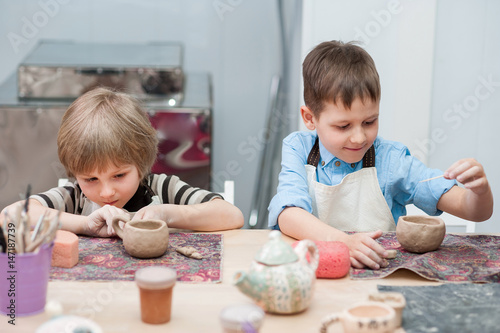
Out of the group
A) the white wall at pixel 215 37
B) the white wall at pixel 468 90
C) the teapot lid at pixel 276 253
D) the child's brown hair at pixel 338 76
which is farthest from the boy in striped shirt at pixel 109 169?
the white wall at pixel 215 37

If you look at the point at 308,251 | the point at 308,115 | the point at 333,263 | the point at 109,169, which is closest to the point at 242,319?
the point at 308,251

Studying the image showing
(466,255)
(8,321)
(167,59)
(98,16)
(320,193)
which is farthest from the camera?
(98,16)

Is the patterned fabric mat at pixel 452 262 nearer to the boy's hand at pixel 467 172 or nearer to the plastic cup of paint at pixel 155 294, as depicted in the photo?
the boy's hand at pixel 467 172

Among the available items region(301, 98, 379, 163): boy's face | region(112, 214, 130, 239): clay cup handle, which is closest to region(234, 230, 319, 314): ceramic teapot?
region(112, 214, 130, 239): clay cup handle

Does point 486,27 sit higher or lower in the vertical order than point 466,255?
higher

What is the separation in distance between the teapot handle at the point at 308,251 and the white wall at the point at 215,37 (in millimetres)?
2334

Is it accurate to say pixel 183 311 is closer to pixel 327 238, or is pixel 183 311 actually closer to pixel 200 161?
pixel 327 238

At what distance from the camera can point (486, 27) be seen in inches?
99.0

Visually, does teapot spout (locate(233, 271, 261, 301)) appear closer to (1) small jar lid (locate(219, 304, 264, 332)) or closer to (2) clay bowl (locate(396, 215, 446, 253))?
(1) small jar lid (locate(219, 304, 264, 332))

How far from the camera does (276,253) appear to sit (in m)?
0.89

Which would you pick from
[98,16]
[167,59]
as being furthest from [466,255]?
[98,16]

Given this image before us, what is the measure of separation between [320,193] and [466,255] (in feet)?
1.51

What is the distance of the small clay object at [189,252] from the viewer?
46.2 inches

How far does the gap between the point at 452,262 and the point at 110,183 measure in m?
0.83
